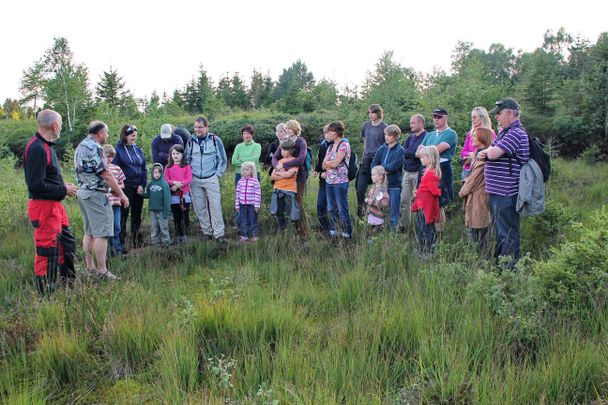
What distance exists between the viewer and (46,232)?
4770mm

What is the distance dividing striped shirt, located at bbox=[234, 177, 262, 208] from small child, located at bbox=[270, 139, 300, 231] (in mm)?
330

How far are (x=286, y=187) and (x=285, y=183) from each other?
8 centimetres

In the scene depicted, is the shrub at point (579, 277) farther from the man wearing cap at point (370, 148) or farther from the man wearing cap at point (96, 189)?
the man wearing cap at point (96, 189)

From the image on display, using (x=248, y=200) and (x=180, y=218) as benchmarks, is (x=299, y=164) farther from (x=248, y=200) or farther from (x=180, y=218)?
(x=180, y=218)

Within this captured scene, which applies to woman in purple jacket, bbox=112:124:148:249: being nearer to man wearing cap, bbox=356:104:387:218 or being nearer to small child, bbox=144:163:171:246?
small child, bbox=144:163:171:246

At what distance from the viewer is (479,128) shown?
5875 mm

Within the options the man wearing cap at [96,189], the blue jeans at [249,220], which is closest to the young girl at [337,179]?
the blue jeans at [249,220]

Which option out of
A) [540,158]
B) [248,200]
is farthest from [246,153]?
[540,158]

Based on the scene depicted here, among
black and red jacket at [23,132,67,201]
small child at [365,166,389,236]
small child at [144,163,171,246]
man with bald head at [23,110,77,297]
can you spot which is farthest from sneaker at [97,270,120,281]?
small child at [365,166,389,236]

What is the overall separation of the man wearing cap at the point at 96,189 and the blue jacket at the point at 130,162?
1462 mm

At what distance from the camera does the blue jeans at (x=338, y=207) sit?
7324mm

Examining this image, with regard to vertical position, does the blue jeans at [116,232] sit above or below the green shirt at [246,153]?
below

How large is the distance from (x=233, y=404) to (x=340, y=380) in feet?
2.25

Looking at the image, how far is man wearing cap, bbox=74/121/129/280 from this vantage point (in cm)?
558
